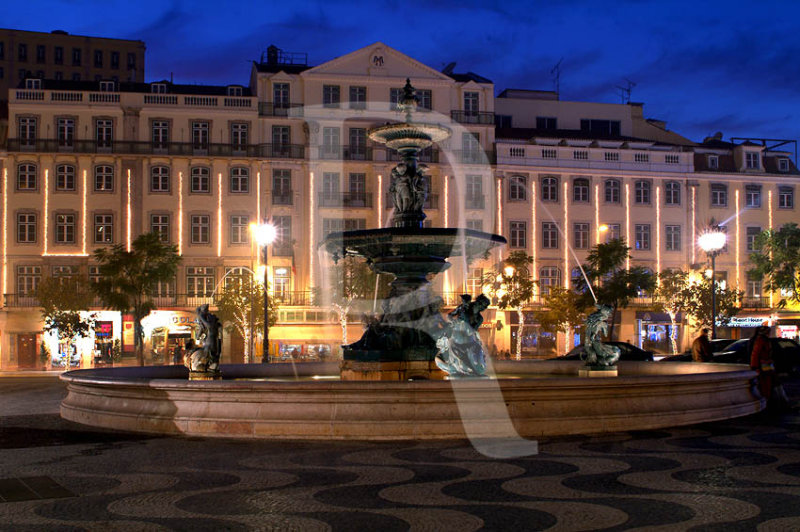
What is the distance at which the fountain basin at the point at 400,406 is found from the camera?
11000mm

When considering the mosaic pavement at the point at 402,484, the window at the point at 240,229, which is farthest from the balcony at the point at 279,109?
the mosaic pavement at the point at 402,484

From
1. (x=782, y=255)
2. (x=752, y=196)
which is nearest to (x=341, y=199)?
(x=782, y=255)

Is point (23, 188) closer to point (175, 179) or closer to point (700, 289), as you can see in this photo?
point (175, 179)

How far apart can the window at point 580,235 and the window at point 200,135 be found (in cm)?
2026

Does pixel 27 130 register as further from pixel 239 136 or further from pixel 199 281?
pixel 199 281

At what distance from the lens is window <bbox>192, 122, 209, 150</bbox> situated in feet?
157

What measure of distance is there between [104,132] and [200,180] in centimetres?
532

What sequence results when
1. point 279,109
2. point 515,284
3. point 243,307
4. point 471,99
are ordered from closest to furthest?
point 243,307
point 515,284
point 279,109
point 471,99

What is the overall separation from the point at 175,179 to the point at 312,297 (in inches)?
370

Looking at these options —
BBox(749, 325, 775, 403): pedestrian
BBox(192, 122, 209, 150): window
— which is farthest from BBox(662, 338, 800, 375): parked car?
BBox(192, 122, 209, 150): window

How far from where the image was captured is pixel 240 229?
48.0 metres

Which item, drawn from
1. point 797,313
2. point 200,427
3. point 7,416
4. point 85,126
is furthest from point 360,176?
point 200,427

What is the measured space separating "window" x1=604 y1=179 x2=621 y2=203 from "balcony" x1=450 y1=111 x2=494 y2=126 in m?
7.37

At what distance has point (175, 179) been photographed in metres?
47.8
